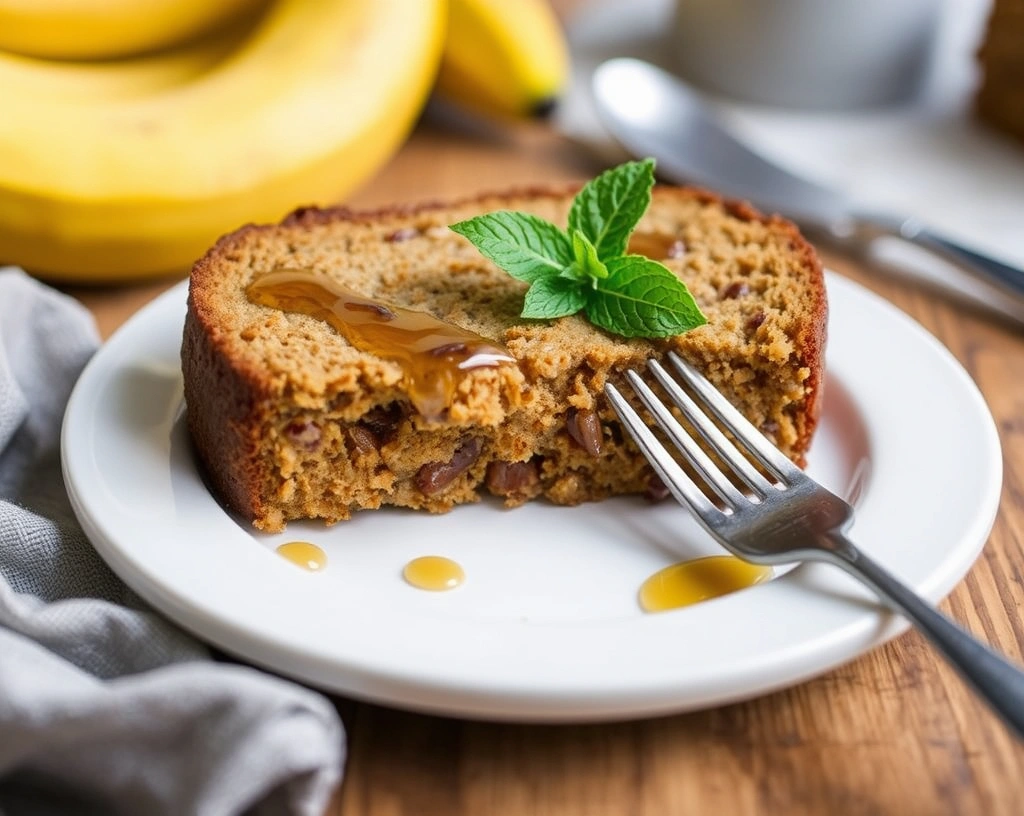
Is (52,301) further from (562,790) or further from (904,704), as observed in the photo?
(904,704)

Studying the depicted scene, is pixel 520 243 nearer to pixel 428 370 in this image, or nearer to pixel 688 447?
pixel 428 370

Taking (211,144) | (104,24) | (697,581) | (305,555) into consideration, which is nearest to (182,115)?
(211,144)

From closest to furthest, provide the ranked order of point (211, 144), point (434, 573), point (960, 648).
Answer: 1. point (960, 648)
2. point (434, 573)
3. point (211, 144)

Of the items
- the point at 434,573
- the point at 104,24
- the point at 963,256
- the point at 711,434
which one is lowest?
the point at 434,573

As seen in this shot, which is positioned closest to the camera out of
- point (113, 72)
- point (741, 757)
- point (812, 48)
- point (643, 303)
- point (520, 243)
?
point (741, 757)

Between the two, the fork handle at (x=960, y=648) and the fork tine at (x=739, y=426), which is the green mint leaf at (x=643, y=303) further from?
the fork handle at (x=960, y=648)

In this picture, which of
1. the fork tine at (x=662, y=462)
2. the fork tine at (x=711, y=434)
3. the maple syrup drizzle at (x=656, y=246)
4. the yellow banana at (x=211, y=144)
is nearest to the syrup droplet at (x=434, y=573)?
the fork tine at (x=662, y=462)

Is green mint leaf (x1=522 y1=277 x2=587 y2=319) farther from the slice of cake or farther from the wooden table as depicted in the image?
the wooden table
